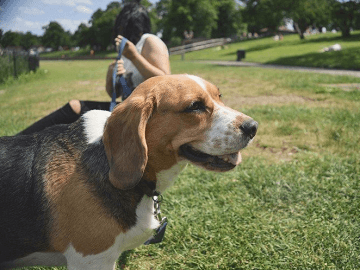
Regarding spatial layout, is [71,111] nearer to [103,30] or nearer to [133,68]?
[133,68]

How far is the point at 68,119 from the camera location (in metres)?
3.99

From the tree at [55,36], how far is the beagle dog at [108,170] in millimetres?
114942

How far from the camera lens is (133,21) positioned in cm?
434

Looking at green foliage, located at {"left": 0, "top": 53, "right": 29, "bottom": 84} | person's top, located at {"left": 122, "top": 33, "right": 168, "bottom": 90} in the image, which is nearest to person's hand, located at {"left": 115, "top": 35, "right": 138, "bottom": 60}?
person's top, located at {"left": 122, "top": 33, "right": 168, "bottom": 90}

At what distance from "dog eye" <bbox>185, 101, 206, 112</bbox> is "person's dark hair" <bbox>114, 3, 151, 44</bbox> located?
259cm

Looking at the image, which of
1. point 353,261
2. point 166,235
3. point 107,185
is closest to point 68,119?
point 166,235

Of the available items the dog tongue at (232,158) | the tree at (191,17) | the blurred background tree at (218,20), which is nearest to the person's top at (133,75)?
the dog tongue at (232,158)

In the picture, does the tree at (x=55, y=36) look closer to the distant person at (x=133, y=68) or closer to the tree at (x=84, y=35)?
the tree at (x=84, y=35)

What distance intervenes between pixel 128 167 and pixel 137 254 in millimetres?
1427

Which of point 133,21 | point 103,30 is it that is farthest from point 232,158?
point 103,30

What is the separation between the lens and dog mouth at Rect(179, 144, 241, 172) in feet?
7.31

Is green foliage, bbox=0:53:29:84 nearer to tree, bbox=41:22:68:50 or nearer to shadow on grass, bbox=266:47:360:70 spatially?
shadow on grass, bbox=266:47:360:70

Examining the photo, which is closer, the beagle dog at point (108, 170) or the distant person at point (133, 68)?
the beagle dog at point (108, 170)

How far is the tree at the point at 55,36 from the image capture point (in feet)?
344
